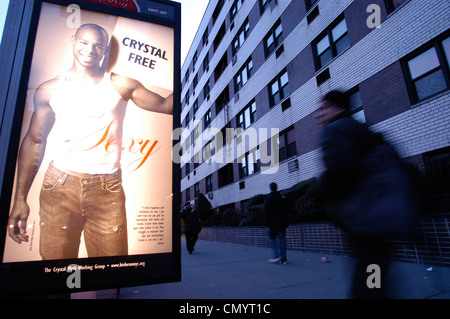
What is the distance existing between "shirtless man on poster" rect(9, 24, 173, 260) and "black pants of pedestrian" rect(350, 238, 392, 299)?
7.32 ft

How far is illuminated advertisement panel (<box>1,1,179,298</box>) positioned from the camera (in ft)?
8.48

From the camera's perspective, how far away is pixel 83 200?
2.76m

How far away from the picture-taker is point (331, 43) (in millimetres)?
11438

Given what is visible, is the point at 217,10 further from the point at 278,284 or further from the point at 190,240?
the point at 278,284

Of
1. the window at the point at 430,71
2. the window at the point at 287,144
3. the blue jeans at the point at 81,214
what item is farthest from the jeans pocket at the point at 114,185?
the window at the point at 287,144

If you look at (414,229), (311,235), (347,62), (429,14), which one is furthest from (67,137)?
(347,62)

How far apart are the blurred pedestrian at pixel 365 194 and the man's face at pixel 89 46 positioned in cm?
269

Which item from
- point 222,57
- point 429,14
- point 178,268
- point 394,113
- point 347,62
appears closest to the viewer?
point 178,268

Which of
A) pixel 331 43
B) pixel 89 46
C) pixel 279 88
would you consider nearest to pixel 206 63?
pixel 279 88

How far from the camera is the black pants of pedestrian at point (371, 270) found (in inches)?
71.9

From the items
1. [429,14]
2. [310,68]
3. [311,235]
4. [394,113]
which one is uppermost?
[310,68]

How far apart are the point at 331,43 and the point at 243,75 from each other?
842 cm

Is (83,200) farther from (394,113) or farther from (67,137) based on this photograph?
(394,113)
